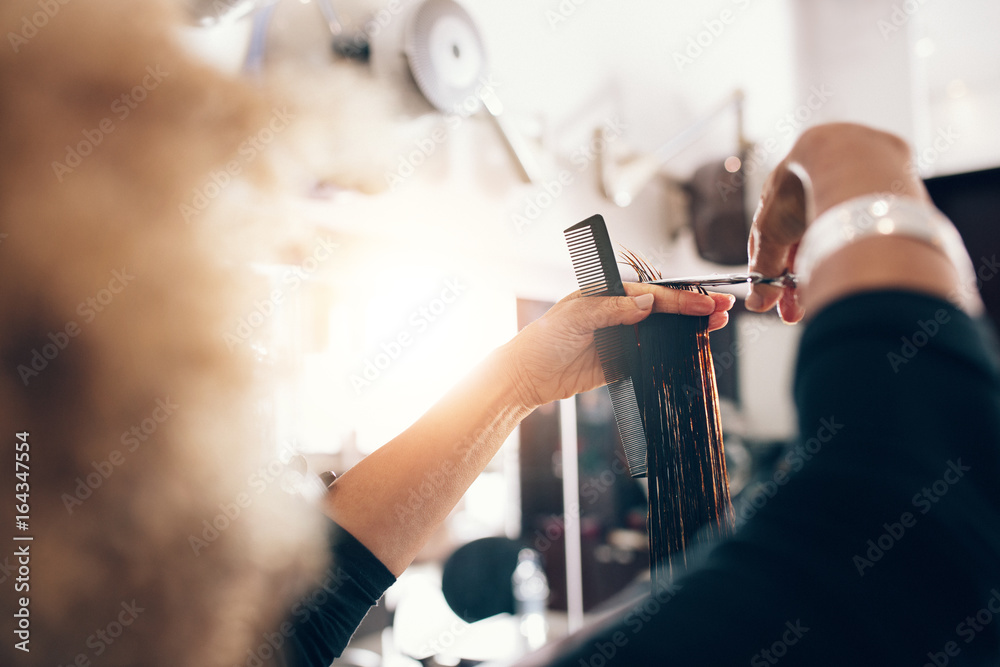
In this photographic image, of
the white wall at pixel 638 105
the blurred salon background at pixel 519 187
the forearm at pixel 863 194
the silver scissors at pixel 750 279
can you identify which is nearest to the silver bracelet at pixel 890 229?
the forearm at pixel 863 194

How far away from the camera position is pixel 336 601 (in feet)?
2.42

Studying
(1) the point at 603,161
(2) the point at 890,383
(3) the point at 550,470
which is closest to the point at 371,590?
(2) the point at 890,383

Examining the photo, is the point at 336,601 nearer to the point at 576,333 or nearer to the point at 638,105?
the point at 576,333

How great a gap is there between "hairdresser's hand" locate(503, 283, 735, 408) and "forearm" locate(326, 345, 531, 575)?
3 centimetres

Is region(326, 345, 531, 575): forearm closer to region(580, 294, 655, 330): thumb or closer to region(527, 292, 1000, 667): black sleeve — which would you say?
region(580, 294, 655, 330): thumb

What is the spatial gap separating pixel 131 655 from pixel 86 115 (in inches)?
22.2

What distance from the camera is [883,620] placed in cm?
27

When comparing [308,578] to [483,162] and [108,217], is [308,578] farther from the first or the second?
[483,162]

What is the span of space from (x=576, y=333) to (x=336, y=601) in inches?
18.5

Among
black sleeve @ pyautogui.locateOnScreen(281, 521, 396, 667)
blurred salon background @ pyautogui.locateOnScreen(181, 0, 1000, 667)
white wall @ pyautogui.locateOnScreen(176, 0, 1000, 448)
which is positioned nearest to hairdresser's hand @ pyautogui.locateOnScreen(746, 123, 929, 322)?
blurred salon background @ pyautogui.locateOnScreen(181, 0, 1000, 667)

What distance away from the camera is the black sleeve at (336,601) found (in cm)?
72

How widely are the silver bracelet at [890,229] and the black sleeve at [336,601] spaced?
0.62m

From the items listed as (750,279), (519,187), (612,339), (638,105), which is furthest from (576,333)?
(638,105)

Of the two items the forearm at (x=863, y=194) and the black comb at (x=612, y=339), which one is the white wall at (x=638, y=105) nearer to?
the black comb at (x=612, y=339)
